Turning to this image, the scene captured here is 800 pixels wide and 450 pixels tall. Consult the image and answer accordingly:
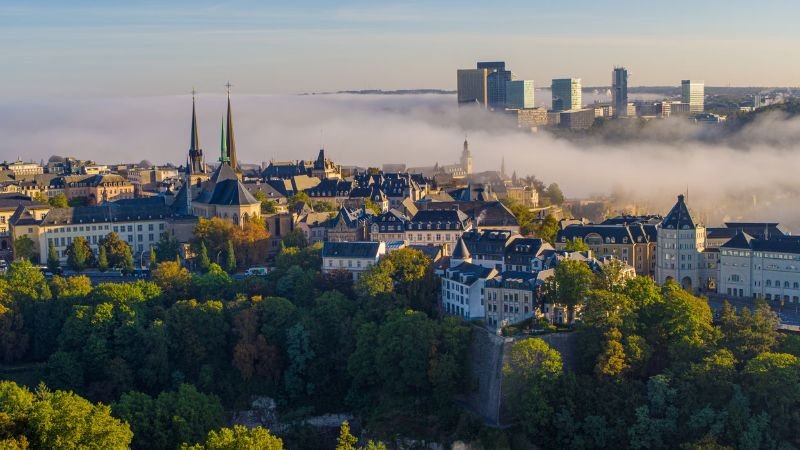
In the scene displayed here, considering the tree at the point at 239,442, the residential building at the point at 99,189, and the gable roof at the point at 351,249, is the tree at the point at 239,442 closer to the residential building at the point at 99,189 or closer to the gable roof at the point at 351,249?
the gable roof at the point at 351,249

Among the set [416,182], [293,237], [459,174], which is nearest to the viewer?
[293,237]

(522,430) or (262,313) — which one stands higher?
(262,313)

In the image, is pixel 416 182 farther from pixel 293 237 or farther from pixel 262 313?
pixel 262 313

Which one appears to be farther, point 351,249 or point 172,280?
point 172,280

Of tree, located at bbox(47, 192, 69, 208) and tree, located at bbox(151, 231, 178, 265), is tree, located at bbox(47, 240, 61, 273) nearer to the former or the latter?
tree, located at bbox(151, 231, 178, 265)

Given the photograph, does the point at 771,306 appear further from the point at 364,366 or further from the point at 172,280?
the point at 172,280

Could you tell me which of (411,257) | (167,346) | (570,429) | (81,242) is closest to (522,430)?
(570,429)

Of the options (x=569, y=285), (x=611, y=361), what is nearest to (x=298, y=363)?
(x=569, y=285)
